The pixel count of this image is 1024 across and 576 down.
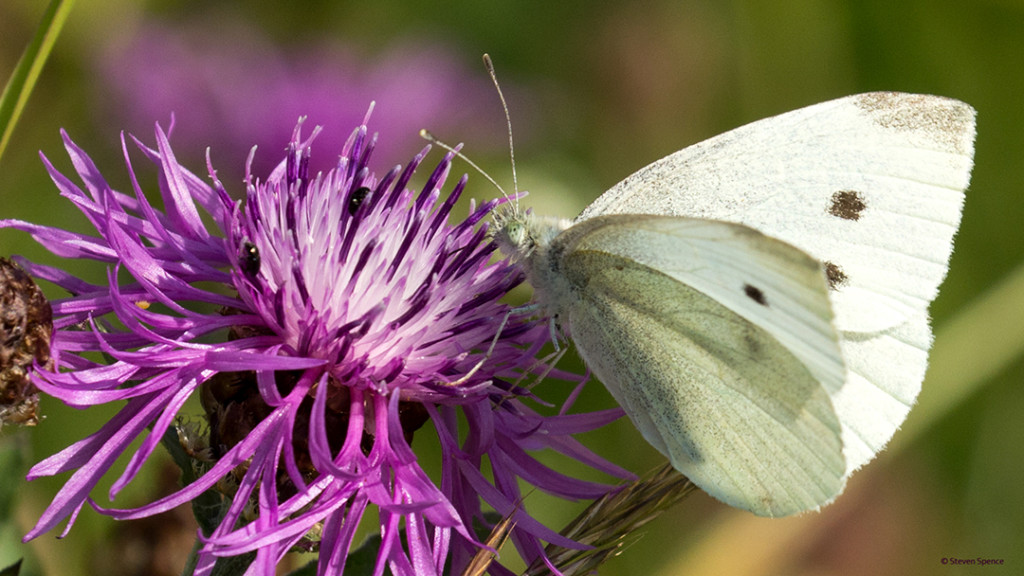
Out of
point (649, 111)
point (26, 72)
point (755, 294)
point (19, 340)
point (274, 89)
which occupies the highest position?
point (649, 111)

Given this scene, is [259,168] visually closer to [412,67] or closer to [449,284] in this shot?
[412,67]

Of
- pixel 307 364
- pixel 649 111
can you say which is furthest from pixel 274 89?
pixel 307 364

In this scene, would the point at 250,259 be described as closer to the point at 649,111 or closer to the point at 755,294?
the point at 755,294

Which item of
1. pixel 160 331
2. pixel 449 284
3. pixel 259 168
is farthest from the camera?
pixel 259 168

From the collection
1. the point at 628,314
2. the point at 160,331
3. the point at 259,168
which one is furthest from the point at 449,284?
Result: the point at 259,168

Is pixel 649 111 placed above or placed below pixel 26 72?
above

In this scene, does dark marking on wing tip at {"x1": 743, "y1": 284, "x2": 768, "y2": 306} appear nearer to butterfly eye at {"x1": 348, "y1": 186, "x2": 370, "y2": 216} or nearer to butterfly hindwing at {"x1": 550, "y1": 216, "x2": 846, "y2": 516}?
butterfly hindwing at {"x1": 550, "y1": 216, "x2": 846, "y2": 516}

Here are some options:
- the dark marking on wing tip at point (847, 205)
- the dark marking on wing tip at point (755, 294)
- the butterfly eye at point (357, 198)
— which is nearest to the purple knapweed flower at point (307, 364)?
the butterfly eye at point (357, 198)
